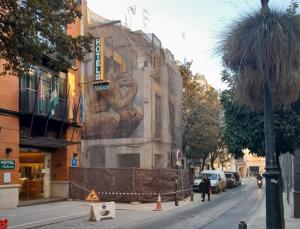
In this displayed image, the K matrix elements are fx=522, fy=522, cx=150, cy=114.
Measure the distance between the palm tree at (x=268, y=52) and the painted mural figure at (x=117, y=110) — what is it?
24148 millimetres

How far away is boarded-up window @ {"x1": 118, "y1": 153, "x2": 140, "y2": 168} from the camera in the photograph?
33562mm

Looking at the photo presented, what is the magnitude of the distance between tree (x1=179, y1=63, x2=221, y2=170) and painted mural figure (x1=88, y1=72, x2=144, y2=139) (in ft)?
59.5

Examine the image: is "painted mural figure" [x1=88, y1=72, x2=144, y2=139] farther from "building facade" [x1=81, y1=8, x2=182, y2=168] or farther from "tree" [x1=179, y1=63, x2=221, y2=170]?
"tree" [x1=179, y1=63, x2=221, y2=170]

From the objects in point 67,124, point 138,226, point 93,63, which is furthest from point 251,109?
point 93,63

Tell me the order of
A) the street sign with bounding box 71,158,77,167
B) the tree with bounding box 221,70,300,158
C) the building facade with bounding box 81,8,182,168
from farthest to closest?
the building facade with bounding box 81,8,182,168 < the street sign with bounding box 71,158,77,167 < the tree with bounding box 221,70,300,158

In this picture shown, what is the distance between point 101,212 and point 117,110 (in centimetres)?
1536

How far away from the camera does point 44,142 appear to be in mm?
27891

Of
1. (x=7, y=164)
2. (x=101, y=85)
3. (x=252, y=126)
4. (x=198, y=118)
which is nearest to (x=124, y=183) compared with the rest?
(x=7, y=164)

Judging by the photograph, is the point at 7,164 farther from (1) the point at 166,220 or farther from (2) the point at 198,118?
(2) the point at 198,118

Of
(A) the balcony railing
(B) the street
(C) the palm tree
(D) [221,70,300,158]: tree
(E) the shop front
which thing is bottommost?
(B) the street

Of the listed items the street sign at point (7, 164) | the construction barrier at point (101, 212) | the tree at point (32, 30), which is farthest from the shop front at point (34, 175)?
the tree at point (32, 30)

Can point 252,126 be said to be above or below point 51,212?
above

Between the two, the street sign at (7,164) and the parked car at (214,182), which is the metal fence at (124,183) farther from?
the parked car at (214,182)

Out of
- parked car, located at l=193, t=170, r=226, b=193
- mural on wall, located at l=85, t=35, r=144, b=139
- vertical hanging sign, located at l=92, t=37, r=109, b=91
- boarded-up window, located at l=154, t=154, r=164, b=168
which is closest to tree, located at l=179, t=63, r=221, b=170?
parked car, located at l=193, t=170, r=226, b=193
